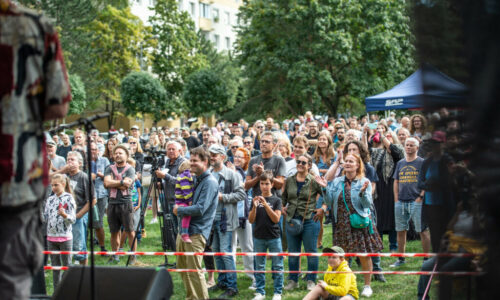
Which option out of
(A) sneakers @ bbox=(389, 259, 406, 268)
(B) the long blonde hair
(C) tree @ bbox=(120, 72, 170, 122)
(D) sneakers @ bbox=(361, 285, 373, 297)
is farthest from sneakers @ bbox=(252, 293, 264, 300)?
(C) tree @ bbox=(120, 72, 170, 122)

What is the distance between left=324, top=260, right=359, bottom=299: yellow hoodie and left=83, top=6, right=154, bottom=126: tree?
130 feet

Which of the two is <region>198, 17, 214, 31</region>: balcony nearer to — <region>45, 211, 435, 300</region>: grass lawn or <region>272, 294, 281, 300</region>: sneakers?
<region>45, 211, 435, 300</region>: grass lawn

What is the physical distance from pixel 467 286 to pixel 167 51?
51065mm

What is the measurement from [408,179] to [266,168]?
6.62ft

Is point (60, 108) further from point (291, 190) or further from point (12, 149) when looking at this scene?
point (291, 190)

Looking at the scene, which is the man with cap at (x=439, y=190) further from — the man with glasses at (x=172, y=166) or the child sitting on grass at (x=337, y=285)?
the man with glasses at (x=172, y=166)

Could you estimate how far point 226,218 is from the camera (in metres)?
8.07

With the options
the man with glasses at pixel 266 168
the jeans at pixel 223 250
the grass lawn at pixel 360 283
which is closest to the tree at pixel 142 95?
the grass lawn at pixel 360 283

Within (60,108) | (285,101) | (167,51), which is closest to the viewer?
→ (60,108)

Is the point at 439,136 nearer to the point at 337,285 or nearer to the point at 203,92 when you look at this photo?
the point at 337,285

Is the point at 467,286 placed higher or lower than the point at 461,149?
lower

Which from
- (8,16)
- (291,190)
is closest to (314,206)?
(291,190)

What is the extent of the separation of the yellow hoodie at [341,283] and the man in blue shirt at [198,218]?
137cm

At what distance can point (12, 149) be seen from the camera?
246 cm
